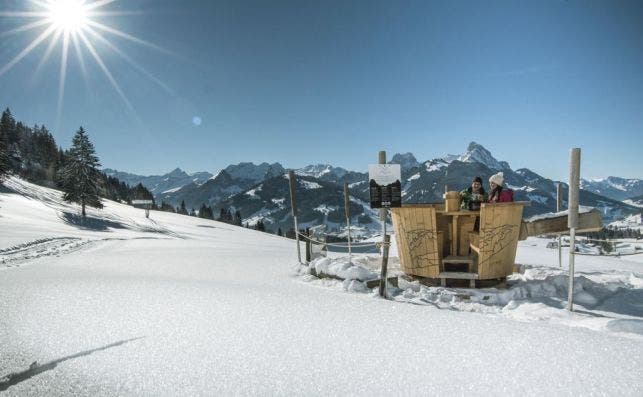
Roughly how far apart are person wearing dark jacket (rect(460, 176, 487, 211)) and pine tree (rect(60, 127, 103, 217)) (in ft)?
135

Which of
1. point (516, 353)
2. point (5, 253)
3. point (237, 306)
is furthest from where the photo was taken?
point (5, 253)

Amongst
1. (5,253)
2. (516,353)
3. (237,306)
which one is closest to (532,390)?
(516,353)

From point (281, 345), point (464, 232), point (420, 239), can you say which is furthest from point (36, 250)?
point (464, 232)

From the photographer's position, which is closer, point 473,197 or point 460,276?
point 460,276

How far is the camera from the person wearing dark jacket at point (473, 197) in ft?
31.1

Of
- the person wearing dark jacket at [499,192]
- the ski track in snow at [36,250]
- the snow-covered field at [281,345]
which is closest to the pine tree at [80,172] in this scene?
Answer: the ski track in snow at [36,250]

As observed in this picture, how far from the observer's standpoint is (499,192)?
30.9ft

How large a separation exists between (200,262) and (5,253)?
23.7 ft

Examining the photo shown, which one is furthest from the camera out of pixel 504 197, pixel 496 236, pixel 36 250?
pixel 36 250

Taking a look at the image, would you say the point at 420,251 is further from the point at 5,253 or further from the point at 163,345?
the point at 5,253

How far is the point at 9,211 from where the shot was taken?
30312 millimetres

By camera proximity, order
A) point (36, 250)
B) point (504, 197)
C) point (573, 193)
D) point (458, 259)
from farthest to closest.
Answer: point (36, 250) < point (504, 197) < point (458, 259) < point (573, 193)

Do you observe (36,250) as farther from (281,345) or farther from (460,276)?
(460,276)

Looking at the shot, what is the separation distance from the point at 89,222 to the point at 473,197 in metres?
36.2
